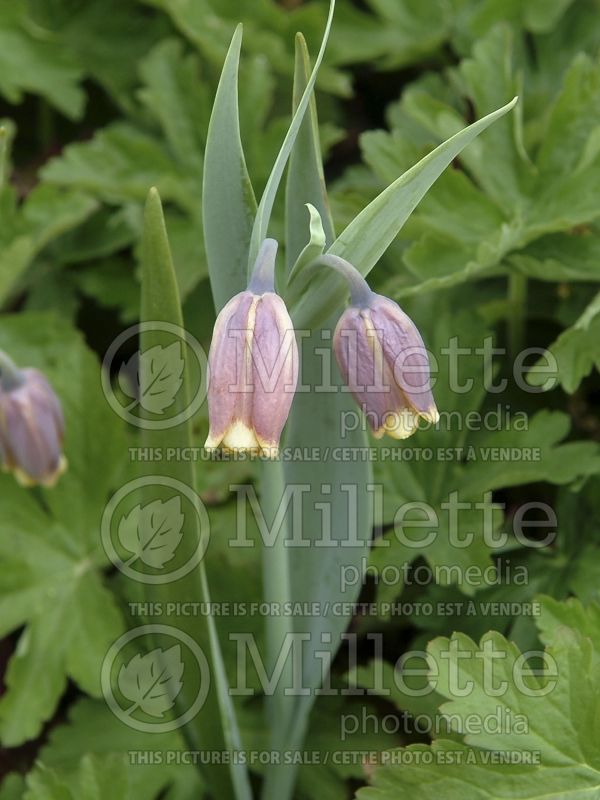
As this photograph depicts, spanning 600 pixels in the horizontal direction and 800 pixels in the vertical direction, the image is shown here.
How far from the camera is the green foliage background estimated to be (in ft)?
3.79

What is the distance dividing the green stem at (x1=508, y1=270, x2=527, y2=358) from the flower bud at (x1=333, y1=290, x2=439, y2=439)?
0.56 m

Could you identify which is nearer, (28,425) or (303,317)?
(303,317)

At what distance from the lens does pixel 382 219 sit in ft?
2.87

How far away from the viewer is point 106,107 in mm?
1988

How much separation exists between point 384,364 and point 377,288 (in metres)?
0.58

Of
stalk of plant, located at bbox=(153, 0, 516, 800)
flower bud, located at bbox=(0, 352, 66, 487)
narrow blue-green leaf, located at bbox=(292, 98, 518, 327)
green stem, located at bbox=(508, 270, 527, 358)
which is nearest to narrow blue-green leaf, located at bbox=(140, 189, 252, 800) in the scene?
stalk of plant, located at bbox=(153, 0, 516, 800)

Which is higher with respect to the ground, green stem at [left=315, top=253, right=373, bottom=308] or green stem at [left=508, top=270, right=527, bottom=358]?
green stem at [left=508, top=270, right=527, bottom=358]

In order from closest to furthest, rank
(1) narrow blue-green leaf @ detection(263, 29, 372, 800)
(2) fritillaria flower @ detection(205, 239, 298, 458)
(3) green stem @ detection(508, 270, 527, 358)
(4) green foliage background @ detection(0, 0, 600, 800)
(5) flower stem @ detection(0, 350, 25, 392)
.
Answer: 1. (2) fritillaria flower @ detection(205, 239, 298, 458)
2. (1) narrow blue-green leaf @ detection(263, 29, 372, 800)
3. (4) green foliage background @ detection(0, 0, 600, 800)
4. (5) flower stem @ detection(0, 350, 25, 392)
5. (3) green stem @ detection(508, 270, 527, 358)

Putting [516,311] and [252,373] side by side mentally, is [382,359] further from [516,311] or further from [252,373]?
[516,311]

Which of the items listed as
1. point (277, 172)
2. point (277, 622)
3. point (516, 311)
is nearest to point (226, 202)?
point (277, 172)

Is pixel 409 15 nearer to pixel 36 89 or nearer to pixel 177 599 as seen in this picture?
pixel 36 89

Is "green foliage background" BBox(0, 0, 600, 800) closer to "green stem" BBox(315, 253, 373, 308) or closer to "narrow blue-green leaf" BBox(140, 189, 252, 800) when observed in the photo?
"narrow blue-green leaf" BBox(140, 189, 252, 800)

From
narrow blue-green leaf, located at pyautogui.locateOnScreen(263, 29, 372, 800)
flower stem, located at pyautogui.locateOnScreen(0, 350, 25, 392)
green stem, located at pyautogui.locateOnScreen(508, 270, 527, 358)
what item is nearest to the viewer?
narrow blue-green leaf, located at pyautogui.locateOnScreen(263, 29, 372, 800)

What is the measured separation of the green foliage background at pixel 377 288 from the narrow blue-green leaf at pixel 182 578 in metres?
0.10
